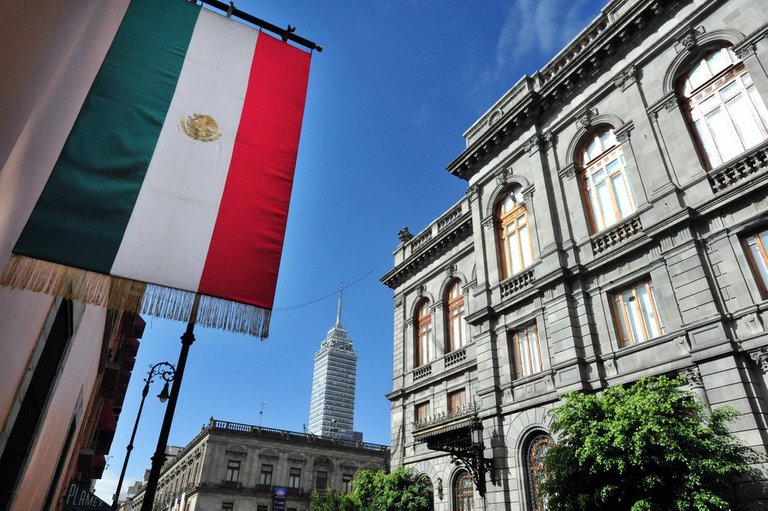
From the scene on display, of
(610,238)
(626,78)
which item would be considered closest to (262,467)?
(610,238)

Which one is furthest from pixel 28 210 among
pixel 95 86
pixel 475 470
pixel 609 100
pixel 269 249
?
pixel 609 100

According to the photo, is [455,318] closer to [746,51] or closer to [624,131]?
[624,131]

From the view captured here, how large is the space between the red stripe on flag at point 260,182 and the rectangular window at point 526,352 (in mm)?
13070

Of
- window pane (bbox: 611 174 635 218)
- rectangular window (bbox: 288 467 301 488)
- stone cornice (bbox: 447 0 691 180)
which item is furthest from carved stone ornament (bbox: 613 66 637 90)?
rectangular window (bbox: 288 467 301 488)

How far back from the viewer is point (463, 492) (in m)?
19.4

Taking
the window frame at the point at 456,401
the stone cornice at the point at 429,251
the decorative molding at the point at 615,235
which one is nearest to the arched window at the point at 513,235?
the decorative molding at the point at 615,235

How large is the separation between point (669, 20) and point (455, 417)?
16.1 metres

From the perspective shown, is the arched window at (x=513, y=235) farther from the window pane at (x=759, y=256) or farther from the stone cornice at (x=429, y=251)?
the window pane at (x=759, y=256)

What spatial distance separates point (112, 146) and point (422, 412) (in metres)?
21.4

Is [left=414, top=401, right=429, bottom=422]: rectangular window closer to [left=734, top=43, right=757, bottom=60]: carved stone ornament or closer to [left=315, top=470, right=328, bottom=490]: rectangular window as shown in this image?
[left=734, top=43, right=757, bottom=60]: carved stone ornament

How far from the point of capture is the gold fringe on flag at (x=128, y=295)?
4.24 metres

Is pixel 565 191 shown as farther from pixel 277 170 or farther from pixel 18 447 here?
pixel 18 447

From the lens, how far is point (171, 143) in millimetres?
5848

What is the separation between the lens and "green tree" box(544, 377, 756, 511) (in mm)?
9430
